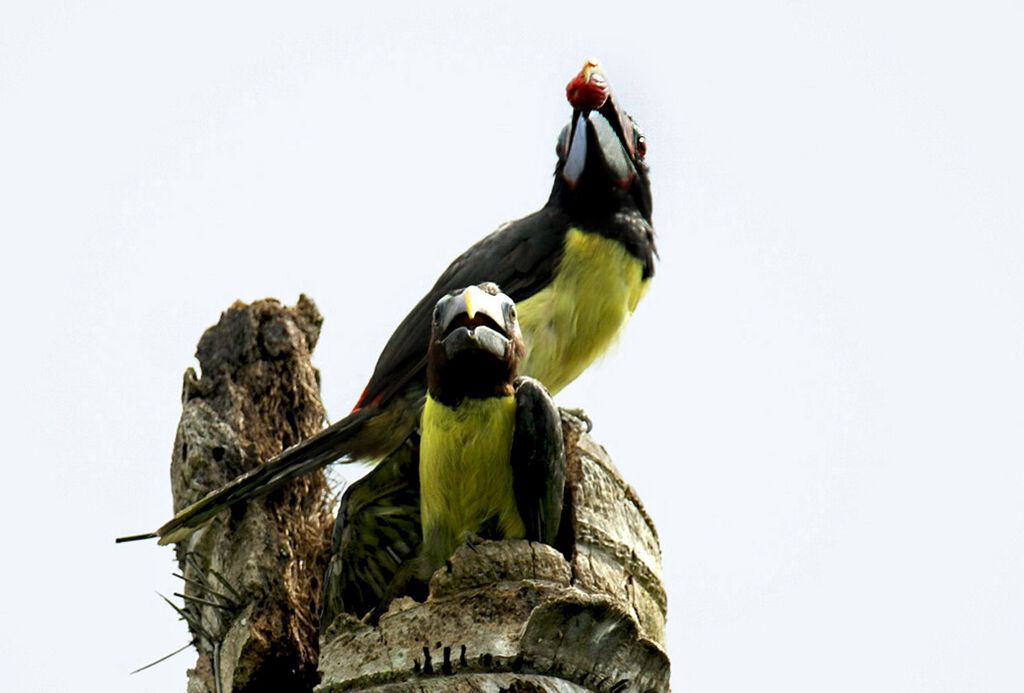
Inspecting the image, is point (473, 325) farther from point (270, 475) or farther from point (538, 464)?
point (270, 475)

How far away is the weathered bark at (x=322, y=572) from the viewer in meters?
4.78

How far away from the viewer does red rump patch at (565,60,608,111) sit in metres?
7.07

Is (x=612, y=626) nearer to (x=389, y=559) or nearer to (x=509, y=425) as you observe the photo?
(x=509, y=425)

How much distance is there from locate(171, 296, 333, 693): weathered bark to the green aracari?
0.29m

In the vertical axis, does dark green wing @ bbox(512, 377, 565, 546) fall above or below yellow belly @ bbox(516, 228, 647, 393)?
below

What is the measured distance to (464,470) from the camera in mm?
5566

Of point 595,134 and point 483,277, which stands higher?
point 595,134

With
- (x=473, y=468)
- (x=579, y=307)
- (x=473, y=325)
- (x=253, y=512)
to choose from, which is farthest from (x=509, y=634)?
(x=579, y=307)

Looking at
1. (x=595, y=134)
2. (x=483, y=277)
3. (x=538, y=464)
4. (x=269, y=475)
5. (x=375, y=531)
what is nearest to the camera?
(x=538, y=464)

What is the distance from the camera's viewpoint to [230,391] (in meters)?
6.52

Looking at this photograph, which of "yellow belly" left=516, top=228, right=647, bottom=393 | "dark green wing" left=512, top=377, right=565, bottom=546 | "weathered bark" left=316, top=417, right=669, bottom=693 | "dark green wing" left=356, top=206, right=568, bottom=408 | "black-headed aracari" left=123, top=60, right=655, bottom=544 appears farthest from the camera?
"yellow belly" left=516, top=228, right=647, bottom=393

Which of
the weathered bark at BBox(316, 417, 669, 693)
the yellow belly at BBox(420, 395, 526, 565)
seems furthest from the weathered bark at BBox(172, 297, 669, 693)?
the yellow belly at BBox(420, 395, 526, 565)

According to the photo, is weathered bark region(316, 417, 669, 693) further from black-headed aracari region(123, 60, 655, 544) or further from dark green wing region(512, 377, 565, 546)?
black-headed aracari region(123, 60, 655, 544)

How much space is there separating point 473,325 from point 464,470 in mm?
526
